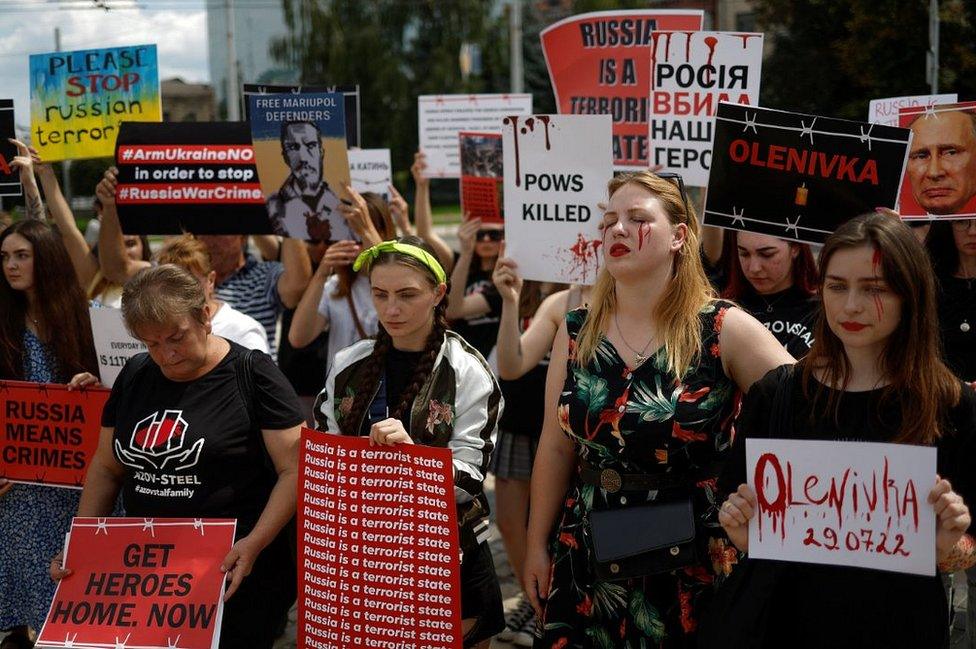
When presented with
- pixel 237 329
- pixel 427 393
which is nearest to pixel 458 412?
pixel 427 393

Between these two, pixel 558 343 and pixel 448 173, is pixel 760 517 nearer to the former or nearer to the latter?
pixel 558 343

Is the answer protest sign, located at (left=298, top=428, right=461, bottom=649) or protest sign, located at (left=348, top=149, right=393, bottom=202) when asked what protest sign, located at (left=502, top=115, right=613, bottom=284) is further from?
protest sign, located at (left=348, top=149, right=393, bottom=202)

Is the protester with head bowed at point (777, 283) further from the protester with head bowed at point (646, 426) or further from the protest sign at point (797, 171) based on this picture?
the protester with head bowed at point (646, 426)

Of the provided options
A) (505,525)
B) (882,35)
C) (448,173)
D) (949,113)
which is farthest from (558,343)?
(882,35)

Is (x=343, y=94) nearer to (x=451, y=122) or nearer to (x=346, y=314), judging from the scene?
(x=346, y=314)

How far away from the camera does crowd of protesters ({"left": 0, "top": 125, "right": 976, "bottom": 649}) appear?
2.47 m

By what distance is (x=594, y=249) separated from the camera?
14.2 feet

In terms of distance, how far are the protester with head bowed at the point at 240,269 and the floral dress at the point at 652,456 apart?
250cm

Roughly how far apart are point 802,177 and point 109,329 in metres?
2.67

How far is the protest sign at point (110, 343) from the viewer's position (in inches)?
164

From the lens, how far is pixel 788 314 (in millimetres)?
3854

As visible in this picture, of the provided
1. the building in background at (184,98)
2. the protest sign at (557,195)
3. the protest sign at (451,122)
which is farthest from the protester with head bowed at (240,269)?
the building in background at (184,98)

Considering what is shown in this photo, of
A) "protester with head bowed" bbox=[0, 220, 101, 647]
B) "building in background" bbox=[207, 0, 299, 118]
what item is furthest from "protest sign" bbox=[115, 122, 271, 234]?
"building in background" bbox=[207, 0, 299, 118]

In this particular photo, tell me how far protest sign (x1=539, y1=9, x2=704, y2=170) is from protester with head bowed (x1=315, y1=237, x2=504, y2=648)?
2.01 meters
